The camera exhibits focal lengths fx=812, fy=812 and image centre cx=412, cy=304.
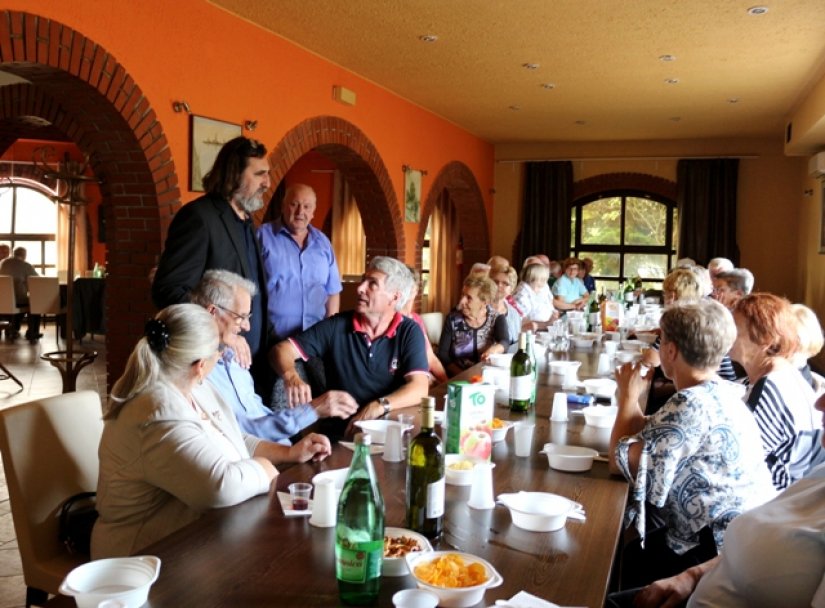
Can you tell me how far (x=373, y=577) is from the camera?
147 cm

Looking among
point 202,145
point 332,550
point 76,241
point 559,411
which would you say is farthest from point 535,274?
point 76,241

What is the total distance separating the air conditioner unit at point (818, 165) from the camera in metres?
9.06

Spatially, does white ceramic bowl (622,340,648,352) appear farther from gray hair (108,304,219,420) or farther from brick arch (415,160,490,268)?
brick arch (415,160,490,268)

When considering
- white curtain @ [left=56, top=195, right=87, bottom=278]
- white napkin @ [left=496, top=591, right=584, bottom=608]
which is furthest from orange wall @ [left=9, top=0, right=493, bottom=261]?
white curtain @ [left=56, top=195, right=87, bottom=278]

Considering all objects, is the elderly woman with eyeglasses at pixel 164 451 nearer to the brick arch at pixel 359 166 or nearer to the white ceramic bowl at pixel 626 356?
the white ceramic bowl at pixel 626 356

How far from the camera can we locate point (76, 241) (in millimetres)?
13727

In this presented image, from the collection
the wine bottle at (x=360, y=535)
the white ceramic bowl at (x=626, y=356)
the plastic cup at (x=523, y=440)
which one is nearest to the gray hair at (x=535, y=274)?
the white ceramic bowl at (x=626, y=356)

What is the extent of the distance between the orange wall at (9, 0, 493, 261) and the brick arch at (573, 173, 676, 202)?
5.47 meters

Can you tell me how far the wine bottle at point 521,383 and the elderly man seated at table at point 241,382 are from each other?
625mm

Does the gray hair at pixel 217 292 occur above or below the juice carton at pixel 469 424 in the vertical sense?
above

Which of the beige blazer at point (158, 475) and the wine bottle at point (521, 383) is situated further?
the wine bottle at point (521, 383)

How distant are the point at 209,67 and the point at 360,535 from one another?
4522mm

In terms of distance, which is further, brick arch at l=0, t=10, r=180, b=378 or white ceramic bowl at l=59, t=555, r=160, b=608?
brick arch at l=0, t=10, r=180, b=378

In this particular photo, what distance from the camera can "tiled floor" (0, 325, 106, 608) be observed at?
11.1 feet
